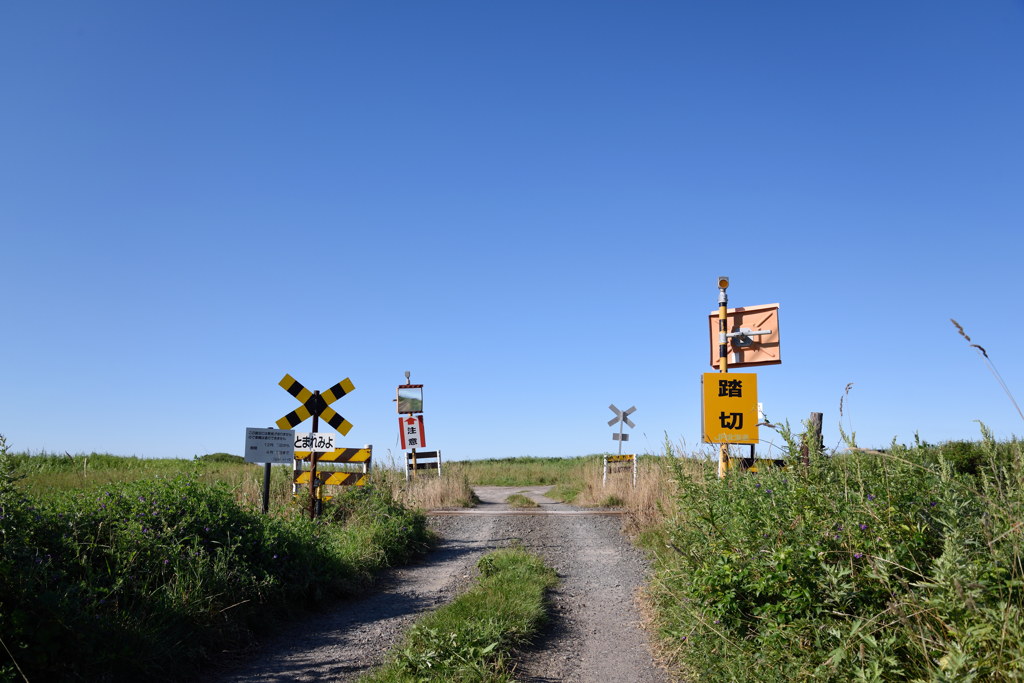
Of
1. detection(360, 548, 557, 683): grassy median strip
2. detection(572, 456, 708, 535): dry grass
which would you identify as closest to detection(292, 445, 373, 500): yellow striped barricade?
detection(360, 548, 557, 683): grassy median strip

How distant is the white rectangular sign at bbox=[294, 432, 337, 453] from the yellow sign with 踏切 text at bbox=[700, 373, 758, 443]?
6440mm

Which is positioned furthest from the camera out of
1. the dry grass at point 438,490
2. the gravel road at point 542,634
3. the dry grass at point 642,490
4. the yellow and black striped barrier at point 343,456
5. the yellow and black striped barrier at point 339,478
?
the dry grass at point 438,490

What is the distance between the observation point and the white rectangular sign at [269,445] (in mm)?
11453

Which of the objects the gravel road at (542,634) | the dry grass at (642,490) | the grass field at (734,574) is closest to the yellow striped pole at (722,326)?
the dry grass at (642,490)

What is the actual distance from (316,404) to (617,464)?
11566mm

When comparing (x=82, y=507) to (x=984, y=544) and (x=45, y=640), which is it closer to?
(x=45, y=640)

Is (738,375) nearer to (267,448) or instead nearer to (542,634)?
(542,634)

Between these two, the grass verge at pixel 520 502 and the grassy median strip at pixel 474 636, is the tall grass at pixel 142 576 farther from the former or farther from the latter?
the grass verge at pixel 520 502

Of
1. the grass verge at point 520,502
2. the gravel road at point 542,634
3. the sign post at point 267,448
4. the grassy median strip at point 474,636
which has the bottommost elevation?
the grass verge at point 520,502

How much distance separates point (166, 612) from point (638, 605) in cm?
498

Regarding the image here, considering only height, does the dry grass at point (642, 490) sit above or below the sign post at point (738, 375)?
below

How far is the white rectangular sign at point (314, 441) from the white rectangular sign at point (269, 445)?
0.98m

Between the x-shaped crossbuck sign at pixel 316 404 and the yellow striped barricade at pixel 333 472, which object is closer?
the yellow striped barricade at pixel 333 472

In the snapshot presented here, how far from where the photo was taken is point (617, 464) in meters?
22.2
